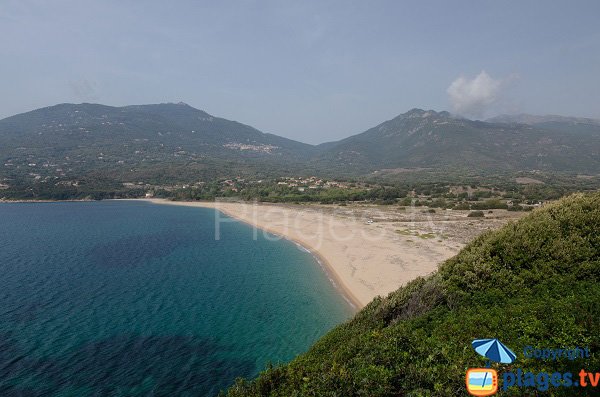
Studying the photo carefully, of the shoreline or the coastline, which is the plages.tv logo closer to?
the shoreline

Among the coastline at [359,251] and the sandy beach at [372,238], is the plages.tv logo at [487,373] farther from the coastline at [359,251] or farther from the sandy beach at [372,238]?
the sandy beach at [372,238]

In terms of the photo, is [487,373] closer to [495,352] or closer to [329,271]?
[495,352]

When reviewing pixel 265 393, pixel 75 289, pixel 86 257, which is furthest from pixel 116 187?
pixel 265 393

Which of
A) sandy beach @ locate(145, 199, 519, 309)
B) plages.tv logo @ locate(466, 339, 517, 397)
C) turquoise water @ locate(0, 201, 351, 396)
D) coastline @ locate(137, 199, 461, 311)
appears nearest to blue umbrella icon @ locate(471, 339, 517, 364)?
plages.tv logo @ locate(466, 339, 517, 397)

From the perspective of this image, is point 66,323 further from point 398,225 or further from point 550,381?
point 398,225

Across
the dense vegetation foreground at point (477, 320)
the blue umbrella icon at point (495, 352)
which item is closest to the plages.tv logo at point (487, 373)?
the blue umbrella icon at point (495, 352)

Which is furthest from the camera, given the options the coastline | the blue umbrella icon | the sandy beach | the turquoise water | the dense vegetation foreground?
the sandy beach

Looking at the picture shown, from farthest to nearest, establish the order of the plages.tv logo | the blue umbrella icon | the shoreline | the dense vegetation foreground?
the shoreline < the dense vegetation foreground < the blue umbrella icon < the plages.tv logo
